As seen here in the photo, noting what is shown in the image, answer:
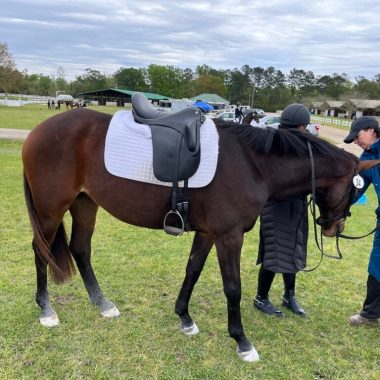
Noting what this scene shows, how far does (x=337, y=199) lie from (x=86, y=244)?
210cm

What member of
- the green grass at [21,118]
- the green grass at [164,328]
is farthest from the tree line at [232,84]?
the green grass at [164,328]

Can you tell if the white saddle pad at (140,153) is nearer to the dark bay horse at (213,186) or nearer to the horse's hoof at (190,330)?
the dark bay horse at (213,186)

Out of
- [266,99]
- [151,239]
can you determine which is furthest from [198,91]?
[151,239]

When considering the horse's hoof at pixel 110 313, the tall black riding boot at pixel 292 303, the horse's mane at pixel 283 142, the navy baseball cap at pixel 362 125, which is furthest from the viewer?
the tall black riding boot at pixel 292 303

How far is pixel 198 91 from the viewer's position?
8844cm

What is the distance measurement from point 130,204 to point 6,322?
1405 millimetres

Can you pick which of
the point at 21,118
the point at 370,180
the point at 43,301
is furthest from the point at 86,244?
the point at 21,118

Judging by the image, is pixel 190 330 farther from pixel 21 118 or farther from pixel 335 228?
pixel 21 118

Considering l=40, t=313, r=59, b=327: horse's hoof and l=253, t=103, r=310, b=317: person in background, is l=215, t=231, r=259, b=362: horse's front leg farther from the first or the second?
l=40, t=313, r=59, b=327: horse's hoof

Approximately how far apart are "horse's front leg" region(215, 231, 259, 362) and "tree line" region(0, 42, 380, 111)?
84.7 m

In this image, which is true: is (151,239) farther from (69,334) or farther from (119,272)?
(69,334)

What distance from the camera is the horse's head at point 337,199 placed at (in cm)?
263

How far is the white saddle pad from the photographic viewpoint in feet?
8.30

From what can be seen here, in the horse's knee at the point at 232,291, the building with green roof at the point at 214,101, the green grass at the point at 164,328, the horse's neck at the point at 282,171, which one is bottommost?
the green grass at the point at 164,328
